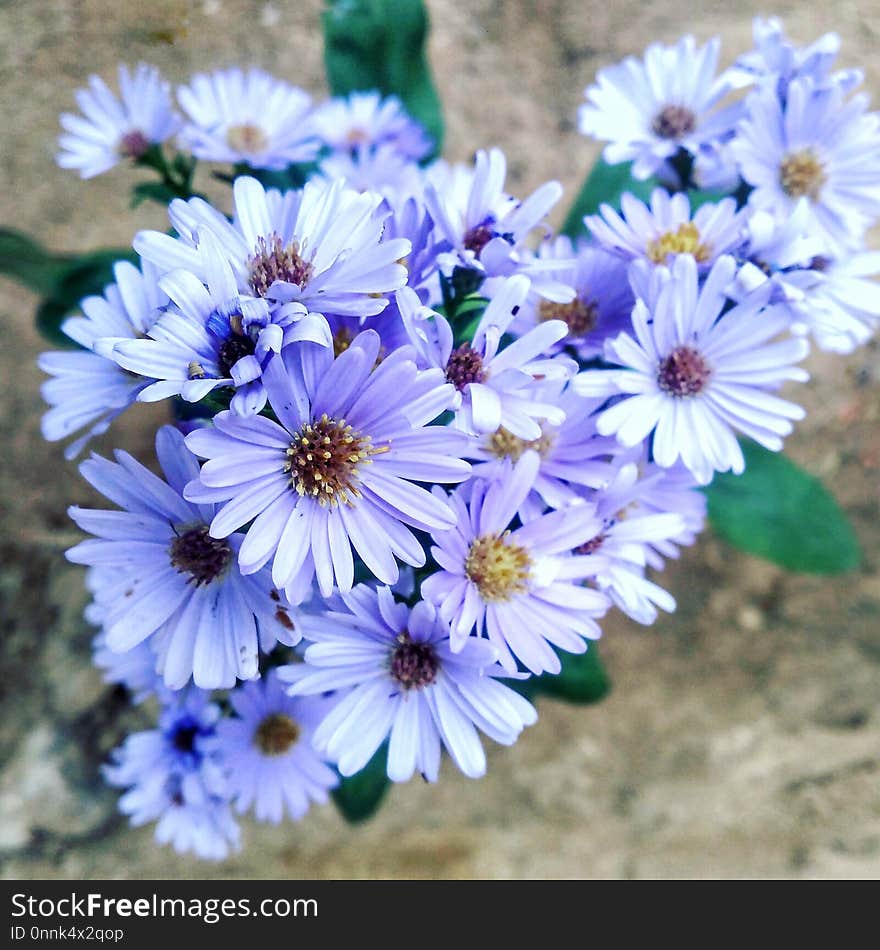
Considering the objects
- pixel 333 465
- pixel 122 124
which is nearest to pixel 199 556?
pixel 333 465

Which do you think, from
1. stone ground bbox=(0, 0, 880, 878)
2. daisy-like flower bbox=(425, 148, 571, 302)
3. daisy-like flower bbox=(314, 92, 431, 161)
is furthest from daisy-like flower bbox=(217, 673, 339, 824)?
daisy-like flower bbox=(314, 92, 431, 161)

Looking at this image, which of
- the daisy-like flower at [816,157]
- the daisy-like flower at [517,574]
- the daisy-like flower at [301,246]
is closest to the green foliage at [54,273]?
the daisy-like flower at [301,246]

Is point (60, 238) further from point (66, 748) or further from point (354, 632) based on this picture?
point (354, 632)

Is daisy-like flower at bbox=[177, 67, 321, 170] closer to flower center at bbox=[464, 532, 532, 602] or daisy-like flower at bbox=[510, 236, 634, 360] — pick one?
daisy-like flower at bbox=[510, 236, 634, 360]

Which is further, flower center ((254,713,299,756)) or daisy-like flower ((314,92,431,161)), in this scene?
daisy-like flower ((314,92,431,161))

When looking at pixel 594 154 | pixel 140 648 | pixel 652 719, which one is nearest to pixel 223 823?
pixel 140 648

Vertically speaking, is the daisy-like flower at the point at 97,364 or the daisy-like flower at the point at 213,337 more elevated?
the daisy-like flower at the point at 97,364

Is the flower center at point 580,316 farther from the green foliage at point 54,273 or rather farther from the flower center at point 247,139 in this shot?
the green foliage at point 54,273
